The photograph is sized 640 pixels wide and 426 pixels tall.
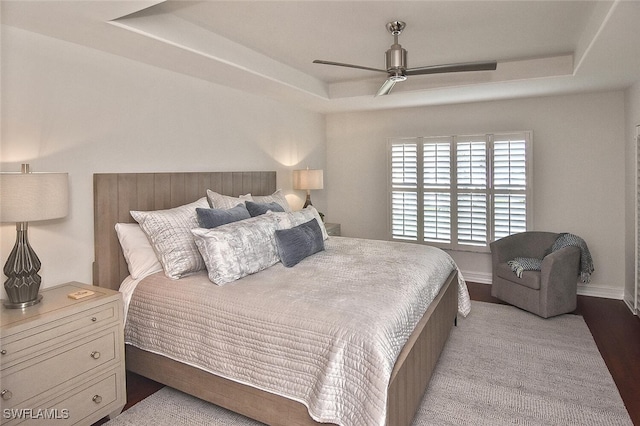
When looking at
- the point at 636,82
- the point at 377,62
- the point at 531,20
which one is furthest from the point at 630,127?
the point at 377,62

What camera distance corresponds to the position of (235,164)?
4.09 m

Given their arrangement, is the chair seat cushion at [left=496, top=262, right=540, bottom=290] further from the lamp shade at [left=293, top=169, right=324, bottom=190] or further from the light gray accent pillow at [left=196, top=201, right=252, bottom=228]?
the light gray accent pillow at [left=196, top=201, right=252, bottom=228]

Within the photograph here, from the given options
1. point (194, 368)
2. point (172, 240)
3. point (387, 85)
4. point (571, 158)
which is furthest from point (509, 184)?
point (194, 368)

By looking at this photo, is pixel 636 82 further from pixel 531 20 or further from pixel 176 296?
pixel 176 296

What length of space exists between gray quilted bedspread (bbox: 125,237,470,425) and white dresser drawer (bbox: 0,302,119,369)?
1.04 feet

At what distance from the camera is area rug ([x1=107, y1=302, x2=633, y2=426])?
89.9 inches

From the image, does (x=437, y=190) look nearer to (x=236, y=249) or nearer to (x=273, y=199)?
(x=273, y=199)

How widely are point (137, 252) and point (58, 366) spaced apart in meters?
0.90

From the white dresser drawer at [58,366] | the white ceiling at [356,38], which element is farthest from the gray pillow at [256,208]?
the white dresser drawer at [58,366]

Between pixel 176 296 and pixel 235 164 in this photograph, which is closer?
pixel 176 296

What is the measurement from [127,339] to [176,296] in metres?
0.54

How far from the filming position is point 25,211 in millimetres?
2006

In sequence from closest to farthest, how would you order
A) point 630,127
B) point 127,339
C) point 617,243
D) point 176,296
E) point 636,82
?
point 176,296
point 127,339
point 636,82
point 630,127
point 617,243

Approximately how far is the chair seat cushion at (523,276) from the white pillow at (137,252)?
339 cm
